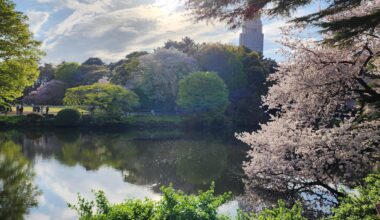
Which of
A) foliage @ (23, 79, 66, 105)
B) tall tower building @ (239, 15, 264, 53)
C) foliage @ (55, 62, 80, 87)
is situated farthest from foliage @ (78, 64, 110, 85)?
tall tower building @ (239, 15, 264, 53)

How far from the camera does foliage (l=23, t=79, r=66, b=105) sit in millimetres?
58906

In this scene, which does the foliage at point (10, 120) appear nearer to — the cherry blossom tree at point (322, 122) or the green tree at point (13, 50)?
the green tree at point (13, 50)

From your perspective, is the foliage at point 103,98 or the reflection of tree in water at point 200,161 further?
the foliage at point 103,98

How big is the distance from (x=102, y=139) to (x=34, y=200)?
780 inches

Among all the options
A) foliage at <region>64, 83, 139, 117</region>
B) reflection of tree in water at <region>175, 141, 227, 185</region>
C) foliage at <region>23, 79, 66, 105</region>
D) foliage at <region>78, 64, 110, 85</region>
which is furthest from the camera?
foliage at <region>78, 64, 110, 85</region>

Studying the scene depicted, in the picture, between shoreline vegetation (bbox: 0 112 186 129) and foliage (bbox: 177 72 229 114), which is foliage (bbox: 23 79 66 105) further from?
foliage (bbox: 177 72 229 114)

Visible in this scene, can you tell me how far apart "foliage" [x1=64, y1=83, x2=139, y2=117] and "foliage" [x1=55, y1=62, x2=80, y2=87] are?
794 inches

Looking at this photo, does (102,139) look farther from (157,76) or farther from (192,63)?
(192,63)

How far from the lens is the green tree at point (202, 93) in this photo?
45.9 metres

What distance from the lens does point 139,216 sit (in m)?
4.75

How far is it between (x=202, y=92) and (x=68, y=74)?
28.5m

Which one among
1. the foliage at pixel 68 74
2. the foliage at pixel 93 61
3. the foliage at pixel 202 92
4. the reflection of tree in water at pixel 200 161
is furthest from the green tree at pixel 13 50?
the foliage at pixel 93 61

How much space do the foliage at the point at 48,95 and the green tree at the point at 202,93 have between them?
79.2 feet

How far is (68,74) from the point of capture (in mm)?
62625
